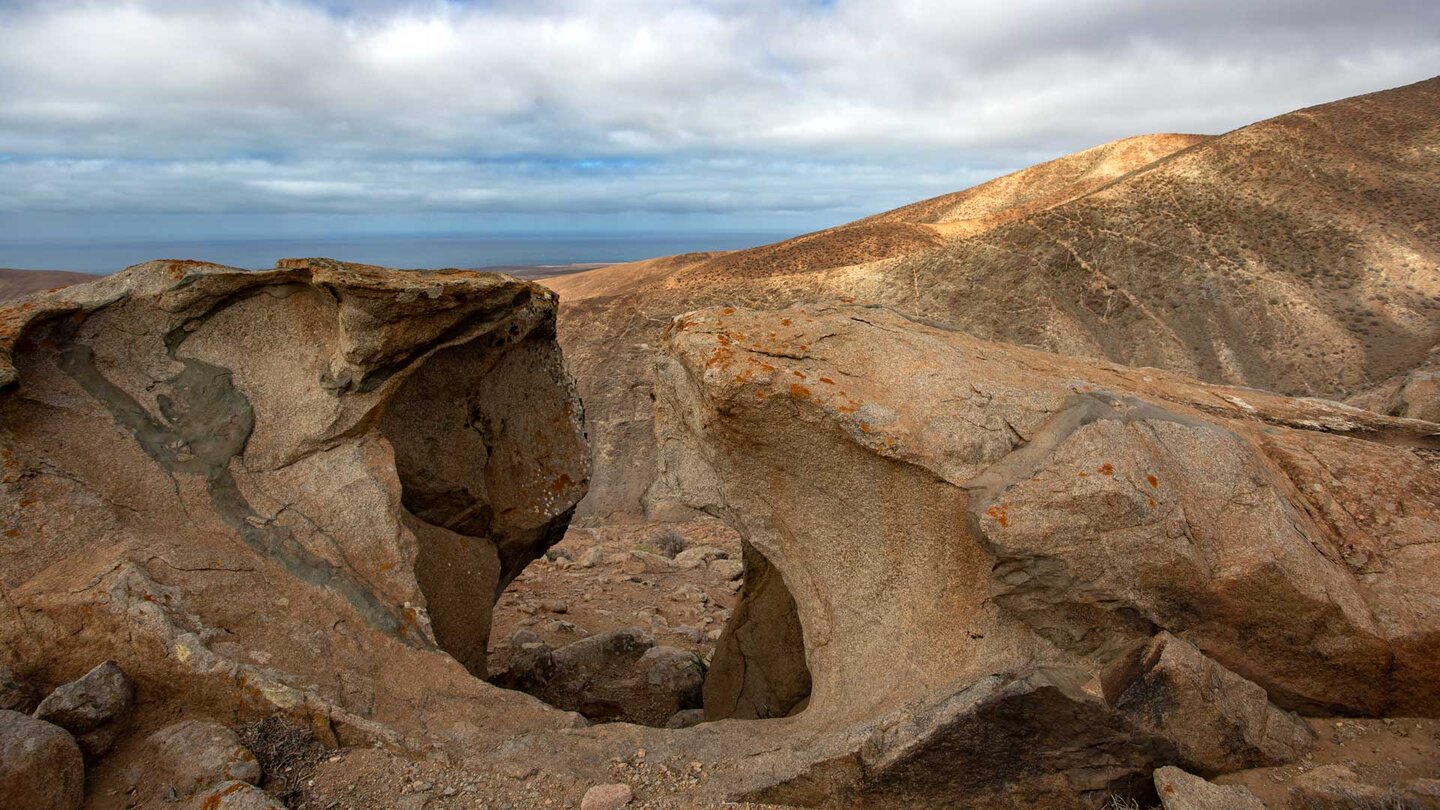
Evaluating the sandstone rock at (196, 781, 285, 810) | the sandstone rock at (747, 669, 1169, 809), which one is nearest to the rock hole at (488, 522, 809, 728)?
the sandstone rock at (747, 669, 1169, 809)

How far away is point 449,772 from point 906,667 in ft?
8.87

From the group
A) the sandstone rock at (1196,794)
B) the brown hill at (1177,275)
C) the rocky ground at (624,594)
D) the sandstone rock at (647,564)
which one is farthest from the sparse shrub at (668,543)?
the sandstone rock at (1196,794)

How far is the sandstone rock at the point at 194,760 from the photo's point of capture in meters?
4.22

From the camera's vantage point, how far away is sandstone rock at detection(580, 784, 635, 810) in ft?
14.6

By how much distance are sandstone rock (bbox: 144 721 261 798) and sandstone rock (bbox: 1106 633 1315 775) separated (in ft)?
14.9

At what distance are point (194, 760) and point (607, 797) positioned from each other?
2.10 metres

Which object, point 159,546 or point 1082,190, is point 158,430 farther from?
point 1082,190

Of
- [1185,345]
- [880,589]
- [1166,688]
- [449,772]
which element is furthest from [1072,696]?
[1185,345]

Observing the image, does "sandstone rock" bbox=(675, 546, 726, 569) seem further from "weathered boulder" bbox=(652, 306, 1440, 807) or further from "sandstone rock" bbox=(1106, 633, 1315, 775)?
"sandstone rock" bbox=(1106, 633, 1315, 775)

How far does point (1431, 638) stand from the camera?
4.52 m

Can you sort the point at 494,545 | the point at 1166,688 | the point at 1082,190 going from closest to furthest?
1. the point at 1166,688
2. the point at 494,545
3. the point at 1082,190

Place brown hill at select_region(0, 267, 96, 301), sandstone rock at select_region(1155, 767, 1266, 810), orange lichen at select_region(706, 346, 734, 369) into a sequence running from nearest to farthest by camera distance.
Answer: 1. sandstone rock at select_region(1155, 767, 1266, 810)
2. orange lichen at select_region(706, 346, 734, 369)
3. brown hill at select_region(0, 267, 96, 301)

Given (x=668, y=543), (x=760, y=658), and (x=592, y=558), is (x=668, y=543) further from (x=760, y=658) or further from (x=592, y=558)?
(x=760, y=658)

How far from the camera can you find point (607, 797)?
4.50 metres
